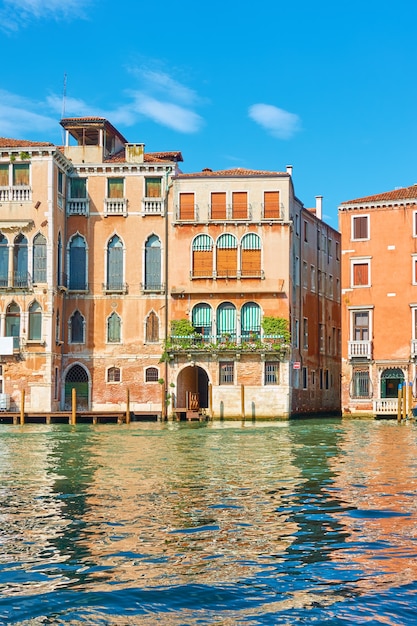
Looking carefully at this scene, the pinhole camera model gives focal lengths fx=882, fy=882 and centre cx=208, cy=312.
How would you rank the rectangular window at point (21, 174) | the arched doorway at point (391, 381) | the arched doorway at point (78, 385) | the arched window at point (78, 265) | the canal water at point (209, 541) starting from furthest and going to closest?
the arched window at point (78, 265) → the arched doorway at point (78, 385) → the arched doorway at point (391, 381) → the rectangular window at point (21, 174) → the canal water at point (209, 541)

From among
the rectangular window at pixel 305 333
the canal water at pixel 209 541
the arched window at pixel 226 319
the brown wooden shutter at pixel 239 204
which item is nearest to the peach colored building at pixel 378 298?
the rectangular window at pixel 305 333

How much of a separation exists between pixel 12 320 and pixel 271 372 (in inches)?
469

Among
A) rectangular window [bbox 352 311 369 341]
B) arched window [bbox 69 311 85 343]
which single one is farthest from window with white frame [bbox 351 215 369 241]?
arched window [bbox 69 311 85 343]

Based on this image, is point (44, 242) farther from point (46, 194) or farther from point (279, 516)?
point (279, 516)

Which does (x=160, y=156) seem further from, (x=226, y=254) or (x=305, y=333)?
(x=305, y=333)

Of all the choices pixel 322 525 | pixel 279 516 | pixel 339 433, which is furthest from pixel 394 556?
pixel 339 433

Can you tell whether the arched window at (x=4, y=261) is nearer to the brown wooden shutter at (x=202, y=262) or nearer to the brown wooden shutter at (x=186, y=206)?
the brown wooden shutter at (x=186, y=206)

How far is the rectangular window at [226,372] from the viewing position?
132ft

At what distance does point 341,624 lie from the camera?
638 centimetres

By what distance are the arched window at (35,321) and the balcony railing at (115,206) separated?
5719 millimetres

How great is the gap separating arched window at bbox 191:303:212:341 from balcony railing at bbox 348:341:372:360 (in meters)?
6.69

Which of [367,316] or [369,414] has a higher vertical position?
[367,316]

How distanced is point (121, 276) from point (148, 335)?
10.1 feet

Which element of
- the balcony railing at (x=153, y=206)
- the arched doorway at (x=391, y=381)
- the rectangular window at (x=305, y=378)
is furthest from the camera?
the rectangular window at (x=305, y=378)
